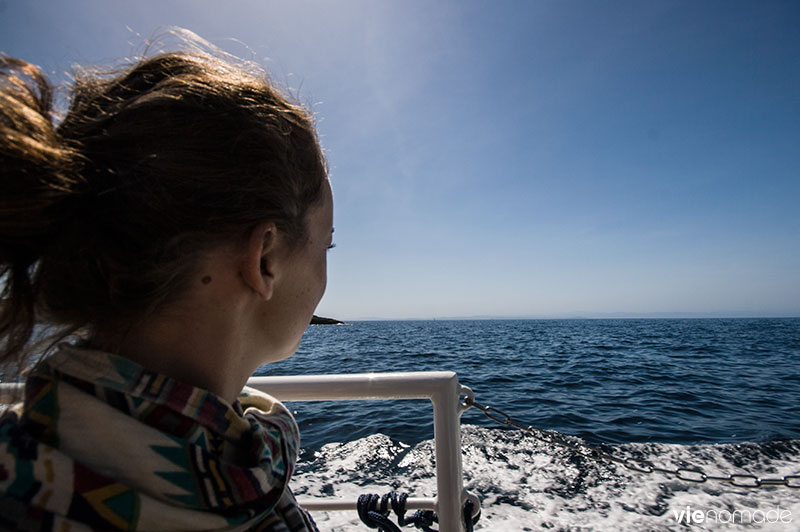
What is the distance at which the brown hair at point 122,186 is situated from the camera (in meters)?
0.57

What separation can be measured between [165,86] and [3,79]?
0.23 metres

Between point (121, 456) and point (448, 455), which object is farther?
point (448, 455)

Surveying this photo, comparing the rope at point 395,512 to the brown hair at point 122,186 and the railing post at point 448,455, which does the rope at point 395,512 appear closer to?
the railing post at point 448,455

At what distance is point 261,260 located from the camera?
72 centimetres

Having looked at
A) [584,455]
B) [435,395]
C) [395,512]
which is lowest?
[395,512]

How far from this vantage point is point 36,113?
1.96ft

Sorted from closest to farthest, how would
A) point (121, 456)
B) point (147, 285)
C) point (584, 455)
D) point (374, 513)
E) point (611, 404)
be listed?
point (121, 456)
point (147, 285)
point (374, 513)
point (584, 455)
point (611, 404)

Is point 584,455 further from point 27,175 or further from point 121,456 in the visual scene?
point 27,175

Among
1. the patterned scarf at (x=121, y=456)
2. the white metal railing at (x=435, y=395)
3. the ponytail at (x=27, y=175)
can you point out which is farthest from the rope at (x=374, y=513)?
the ponytail at (x=27, y=175)

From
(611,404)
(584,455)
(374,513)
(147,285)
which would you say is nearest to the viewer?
(147,285)

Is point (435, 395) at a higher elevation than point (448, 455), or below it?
higher

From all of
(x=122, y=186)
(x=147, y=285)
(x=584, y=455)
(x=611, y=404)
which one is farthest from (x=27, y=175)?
(x=611, y=404)

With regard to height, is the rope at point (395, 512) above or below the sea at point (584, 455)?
above

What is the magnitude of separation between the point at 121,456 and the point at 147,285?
25 cm
